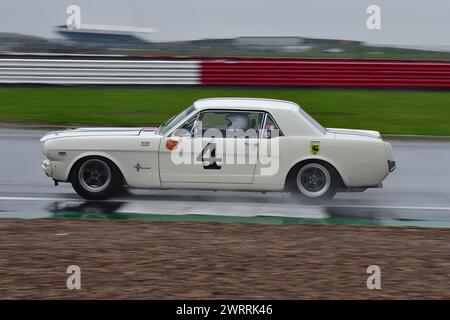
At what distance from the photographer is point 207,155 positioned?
894 centimetres

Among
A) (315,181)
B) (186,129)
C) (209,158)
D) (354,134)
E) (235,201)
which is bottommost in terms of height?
(235,201)


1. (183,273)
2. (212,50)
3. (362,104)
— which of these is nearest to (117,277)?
(183,273)

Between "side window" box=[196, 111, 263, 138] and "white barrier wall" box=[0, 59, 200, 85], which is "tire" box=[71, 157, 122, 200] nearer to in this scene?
"side window" box=[196, 111, 263, 138]

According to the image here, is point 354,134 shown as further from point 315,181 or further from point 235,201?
point 235,201

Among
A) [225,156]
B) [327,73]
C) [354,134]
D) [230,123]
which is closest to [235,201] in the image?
[225,156]

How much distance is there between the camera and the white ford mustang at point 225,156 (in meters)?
8.96

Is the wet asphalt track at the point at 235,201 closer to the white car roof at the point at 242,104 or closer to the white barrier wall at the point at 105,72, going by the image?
the white car roof at the point at 242,104

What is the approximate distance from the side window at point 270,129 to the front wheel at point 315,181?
1.75 ft

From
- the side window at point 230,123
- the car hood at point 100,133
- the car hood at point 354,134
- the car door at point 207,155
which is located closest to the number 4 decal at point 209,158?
the car door at point 207,155

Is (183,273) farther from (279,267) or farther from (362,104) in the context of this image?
(362,104)

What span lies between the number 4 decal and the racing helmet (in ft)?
1.19

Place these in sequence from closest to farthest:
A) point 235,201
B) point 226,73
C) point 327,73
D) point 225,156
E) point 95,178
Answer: point 225,156 < point 95,178 < point 235,201 < point 226,73 < point 327,73

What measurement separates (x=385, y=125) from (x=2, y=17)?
21.2 m

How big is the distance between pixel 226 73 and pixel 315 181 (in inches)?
423
